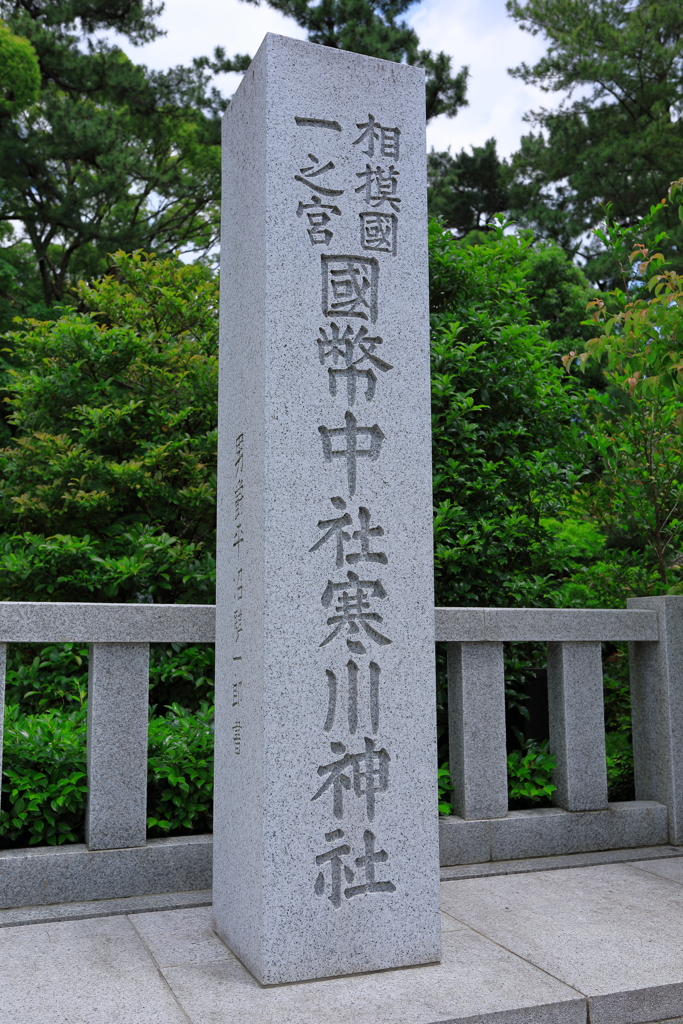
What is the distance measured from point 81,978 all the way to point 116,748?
108 centimetres

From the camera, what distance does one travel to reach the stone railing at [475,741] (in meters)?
3.78

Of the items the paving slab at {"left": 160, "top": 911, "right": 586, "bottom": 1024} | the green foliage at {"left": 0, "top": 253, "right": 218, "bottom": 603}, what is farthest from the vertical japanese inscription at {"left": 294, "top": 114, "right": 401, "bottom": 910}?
the green foliage at {"left": 0, "top": 253, "right": 218, "bottom": 603}

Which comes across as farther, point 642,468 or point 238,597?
point 642,468

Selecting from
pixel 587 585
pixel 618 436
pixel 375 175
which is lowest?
pixel 587 585

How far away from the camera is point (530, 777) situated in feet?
15.8

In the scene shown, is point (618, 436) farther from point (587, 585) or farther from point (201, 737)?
point (201, 737)

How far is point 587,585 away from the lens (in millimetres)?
6230

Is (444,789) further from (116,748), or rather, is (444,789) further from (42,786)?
(42,786)

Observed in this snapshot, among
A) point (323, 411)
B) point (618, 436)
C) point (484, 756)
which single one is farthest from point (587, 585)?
point (323, 411)

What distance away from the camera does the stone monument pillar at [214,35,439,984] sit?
3027 millimetres

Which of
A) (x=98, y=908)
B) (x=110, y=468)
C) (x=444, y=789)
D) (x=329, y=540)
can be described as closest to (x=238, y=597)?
(x=329, y=540)

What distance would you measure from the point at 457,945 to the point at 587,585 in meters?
3.45

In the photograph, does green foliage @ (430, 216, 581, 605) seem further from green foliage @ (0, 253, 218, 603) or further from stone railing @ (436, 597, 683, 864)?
green foliage @ (0, 253, 218, 603)

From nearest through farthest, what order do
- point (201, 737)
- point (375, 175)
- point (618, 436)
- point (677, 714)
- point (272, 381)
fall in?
1. point (272, 381)
2. point (375, 175)
3. point (201, 737)
4. point (677, 714)
5. point (618, 436)
